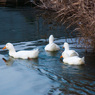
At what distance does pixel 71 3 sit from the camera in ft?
37.2

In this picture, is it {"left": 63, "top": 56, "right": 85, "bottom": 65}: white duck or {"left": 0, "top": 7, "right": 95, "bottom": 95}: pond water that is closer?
{"left": 0, "top": 7, "right": 95, "bottom": 95}: pond water

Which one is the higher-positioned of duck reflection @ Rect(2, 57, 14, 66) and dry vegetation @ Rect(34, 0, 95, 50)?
dry vegetation @ Rect(34, 0, 95, 50)

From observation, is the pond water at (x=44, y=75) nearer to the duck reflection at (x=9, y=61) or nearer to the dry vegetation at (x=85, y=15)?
the duck reflection at (x=9, y=61)

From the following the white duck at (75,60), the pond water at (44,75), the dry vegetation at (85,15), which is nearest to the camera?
the pond water at (44,75)

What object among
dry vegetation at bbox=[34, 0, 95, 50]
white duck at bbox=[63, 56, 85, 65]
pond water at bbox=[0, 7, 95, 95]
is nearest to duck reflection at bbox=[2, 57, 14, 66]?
pond water at bbox=[0, 7, 95, 95]

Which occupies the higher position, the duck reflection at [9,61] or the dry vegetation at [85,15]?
the dry vegetation at [85,15]

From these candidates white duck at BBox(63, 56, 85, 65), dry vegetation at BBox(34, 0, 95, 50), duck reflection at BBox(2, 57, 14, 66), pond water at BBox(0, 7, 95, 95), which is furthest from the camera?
duck reflection at BBox(2, 57, 14, 66)

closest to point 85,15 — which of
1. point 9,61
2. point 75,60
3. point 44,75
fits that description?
point 75,60

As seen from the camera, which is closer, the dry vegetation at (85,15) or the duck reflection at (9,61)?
the dry vegetation at (85,15)

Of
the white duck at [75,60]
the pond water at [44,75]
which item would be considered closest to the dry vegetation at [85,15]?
the pond water at [44,75]

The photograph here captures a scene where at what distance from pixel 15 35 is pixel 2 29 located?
8.78 feet

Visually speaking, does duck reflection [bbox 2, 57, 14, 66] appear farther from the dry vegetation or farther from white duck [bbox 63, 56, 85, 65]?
the dry vegetation

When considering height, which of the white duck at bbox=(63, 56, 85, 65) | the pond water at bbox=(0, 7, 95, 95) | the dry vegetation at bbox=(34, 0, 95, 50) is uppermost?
the dry vegetation at bbox=(34, 0, 95, 50)

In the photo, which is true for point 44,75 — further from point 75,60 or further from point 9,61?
point 9,61
